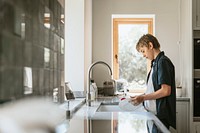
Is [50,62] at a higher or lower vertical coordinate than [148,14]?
lower

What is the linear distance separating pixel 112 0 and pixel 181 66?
4.62 ft

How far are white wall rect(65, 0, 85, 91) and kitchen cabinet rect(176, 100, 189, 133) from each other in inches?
52.8

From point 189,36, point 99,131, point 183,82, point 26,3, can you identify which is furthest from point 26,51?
point 183,82

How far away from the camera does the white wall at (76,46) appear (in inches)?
143

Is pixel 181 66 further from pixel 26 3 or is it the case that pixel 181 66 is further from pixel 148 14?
pixel 26 3

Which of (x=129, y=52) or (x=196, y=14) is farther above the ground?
(x=196, y=14)

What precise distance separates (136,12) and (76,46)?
1283 mm

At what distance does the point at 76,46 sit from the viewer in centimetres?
366

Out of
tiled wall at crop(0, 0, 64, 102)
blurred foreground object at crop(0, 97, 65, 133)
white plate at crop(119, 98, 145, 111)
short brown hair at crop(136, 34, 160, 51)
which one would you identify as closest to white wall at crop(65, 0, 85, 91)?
white plate at crop(119, 98, 145, 111)

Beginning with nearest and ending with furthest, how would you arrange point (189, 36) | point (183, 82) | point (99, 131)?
point (99, 131), point (189, 36), point (183, 82)

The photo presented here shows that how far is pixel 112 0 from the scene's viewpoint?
14.7 ft

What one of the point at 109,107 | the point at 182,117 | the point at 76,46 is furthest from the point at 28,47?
the point at 182,117

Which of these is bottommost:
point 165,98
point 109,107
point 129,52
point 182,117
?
point 182,117

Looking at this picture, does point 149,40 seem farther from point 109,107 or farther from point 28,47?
point 28,47
